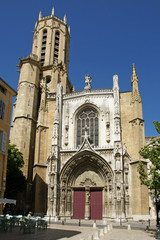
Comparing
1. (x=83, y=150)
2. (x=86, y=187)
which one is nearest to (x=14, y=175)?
(x=83, y=150)

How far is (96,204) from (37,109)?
45.1ft

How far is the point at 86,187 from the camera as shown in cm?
2469

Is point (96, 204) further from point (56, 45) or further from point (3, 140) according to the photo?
point (56, 45)

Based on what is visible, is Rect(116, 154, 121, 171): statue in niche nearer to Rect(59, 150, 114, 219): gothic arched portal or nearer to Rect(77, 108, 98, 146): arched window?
Rect(59, 150, 114, 219): gothic arched portal

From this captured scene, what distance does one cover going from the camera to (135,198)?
22.5 metres

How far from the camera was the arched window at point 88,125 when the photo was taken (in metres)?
26.8

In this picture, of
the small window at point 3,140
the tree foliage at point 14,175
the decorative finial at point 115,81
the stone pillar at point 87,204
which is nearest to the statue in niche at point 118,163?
the stone pillar at point 87,204

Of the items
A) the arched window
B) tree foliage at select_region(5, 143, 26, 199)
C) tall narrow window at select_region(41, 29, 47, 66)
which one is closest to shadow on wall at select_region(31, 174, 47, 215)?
tree foliage at select_region(5, 143, 26, 199)

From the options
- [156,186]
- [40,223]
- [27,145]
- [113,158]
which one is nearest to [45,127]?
[27,145]

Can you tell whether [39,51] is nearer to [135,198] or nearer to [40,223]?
[135,198]

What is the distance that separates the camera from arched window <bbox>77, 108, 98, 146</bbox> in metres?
26.8

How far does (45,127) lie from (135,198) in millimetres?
12246

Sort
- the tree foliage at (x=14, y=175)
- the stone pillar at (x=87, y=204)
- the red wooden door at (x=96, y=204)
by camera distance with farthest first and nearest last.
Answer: the red wooden door at (x=96, y=204)
the stone pillar at (x=87, y=204)
the tree foliage at (x=14, y=175)

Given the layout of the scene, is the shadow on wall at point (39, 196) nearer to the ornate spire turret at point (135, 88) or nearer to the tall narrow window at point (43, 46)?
the ornate spire turret at point (135, 88)
